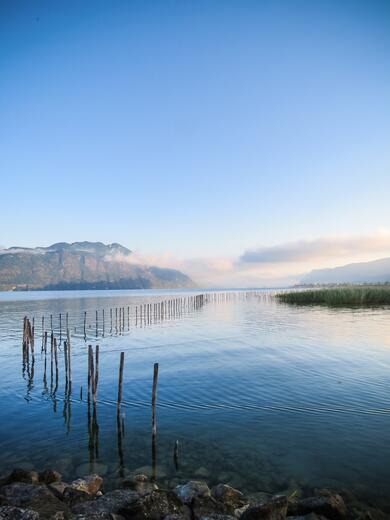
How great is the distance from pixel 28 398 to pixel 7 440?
19.1 feet

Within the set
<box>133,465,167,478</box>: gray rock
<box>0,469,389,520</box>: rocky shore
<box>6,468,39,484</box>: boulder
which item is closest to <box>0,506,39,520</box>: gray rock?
<box>0,469,389,520</box>: rocky shore

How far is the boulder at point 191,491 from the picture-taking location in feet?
28.8

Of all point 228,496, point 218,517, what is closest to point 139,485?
point 228,496

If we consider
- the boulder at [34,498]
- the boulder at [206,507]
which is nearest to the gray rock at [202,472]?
the boulder at [206,507]

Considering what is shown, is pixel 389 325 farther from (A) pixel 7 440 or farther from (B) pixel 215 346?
(A) pixel 7 440

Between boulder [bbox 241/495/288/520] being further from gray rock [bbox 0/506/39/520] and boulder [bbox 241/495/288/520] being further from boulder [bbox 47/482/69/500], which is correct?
boulder [bbox 47/482/69/500]

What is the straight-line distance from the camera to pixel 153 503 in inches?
307

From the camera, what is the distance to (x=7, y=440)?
43.5 feet

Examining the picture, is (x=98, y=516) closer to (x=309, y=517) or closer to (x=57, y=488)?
(x=57, y=488)

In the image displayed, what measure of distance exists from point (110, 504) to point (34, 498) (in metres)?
1.75

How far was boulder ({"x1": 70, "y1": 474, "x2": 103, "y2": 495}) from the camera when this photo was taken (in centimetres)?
927

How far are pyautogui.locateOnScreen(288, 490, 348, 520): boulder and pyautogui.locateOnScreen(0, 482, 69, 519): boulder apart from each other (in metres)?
5.39

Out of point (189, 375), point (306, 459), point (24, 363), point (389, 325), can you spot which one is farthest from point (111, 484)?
point (389, 325)

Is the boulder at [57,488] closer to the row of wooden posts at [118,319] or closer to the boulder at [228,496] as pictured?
the boulder at [228,496]
